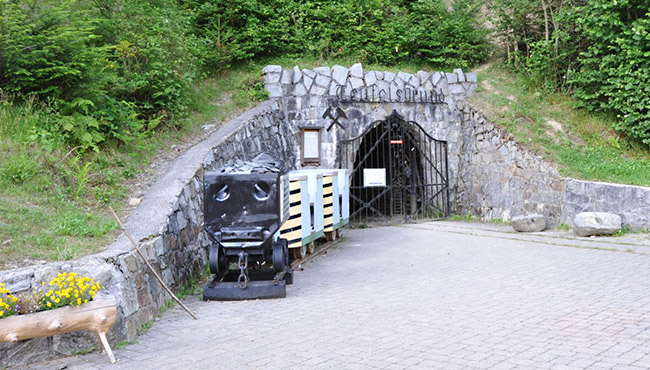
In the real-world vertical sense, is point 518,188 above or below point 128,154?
below

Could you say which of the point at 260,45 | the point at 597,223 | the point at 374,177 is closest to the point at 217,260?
the point at 597,223

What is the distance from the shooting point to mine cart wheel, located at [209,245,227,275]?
272 inches

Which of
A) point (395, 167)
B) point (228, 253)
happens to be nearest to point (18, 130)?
point (228, 253)

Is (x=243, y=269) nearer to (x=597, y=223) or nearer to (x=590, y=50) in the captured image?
(x=597, y=223)

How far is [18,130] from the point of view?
7.74 m

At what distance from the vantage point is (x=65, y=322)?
4.76 metres

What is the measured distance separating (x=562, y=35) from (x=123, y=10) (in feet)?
33.6

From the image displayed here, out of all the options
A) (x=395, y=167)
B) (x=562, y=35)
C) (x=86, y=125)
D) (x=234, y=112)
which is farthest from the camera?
(x=395, y=167)

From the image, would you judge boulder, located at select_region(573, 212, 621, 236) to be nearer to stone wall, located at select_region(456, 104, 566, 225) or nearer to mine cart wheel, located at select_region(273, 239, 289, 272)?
stone wall, located at select_region(456, 104, 566, 225)

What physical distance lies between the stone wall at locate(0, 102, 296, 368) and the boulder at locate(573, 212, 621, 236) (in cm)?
632

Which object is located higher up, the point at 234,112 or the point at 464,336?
the point at 234,112

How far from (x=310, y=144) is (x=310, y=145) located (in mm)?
24

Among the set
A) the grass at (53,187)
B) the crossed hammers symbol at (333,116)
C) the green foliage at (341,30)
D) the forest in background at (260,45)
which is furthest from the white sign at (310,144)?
the grass at (53,187)

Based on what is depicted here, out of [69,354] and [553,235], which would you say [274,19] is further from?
[69,354]
